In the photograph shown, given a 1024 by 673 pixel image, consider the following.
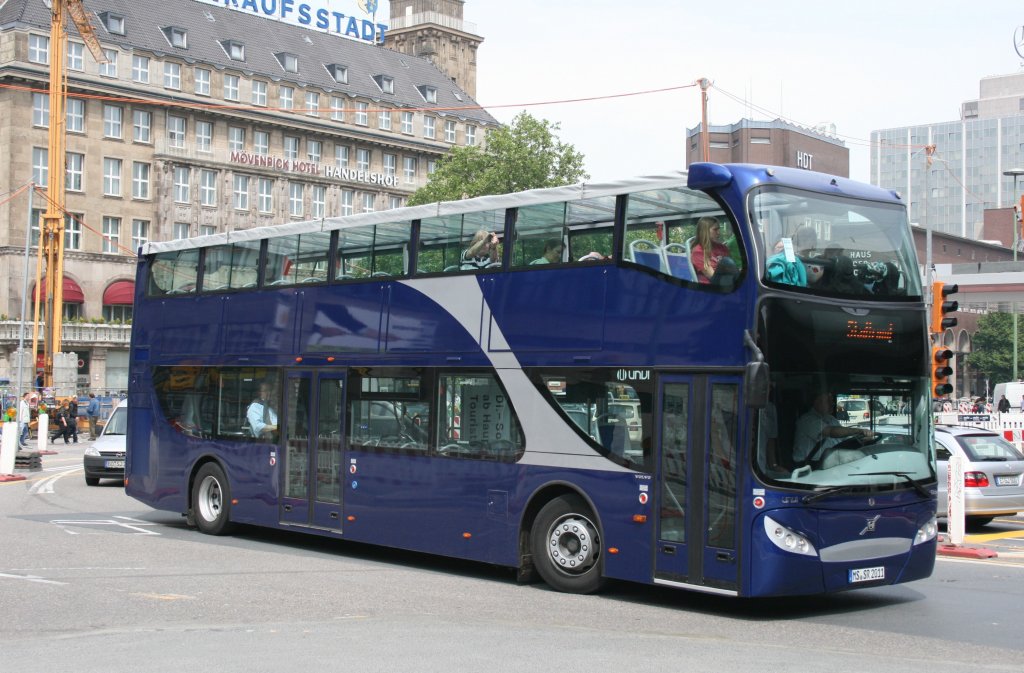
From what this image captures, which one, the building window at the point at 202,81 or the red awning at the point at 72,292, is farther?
the building window at the point at 202,81

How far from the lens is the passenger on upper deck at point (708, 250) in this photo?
11047 mm

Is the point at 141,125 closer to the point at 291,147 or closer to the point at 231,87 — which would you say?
the point at 231,87

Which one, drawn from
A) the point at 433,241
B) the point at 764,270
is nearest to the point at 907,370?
the point at 764,270

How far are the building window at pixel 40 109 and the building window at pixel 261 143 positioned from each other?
1385 centimetres

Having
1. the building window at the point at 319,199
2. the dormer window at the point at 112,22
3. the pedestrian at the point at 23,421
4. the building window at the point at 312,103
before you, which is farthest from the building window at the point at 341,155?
the pedestrian at the point at 23,421

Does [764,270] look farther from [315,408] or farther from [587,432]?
[315,408]

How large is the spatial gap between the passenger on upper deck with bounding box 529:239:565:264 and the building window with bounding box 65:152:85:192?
214 ft

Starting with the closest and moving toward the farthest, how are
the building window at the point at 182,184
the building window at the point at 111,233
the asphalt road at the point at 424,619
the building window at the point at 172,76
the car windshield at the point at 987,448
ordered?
1. the asphalt road at the point at 424,619
2. the car windshield at the point at 987,448
3. the building window at the point at 111,233
4. the building window at the point at 172,76
5. the building window at the point at 182,184

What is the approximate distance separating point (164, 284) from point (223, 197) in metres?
63.3

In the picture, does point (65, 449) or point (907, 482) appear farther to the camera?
point (65, 449)

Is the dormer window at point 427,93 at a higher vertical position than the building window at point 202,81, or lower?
higher

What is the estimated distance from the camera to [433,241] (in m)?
14.2

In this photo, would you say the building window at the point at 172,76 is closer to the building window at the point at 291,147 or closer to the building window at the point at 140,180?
the building window at the point at 140,180

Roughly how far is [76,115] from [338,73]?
68.6 ft
